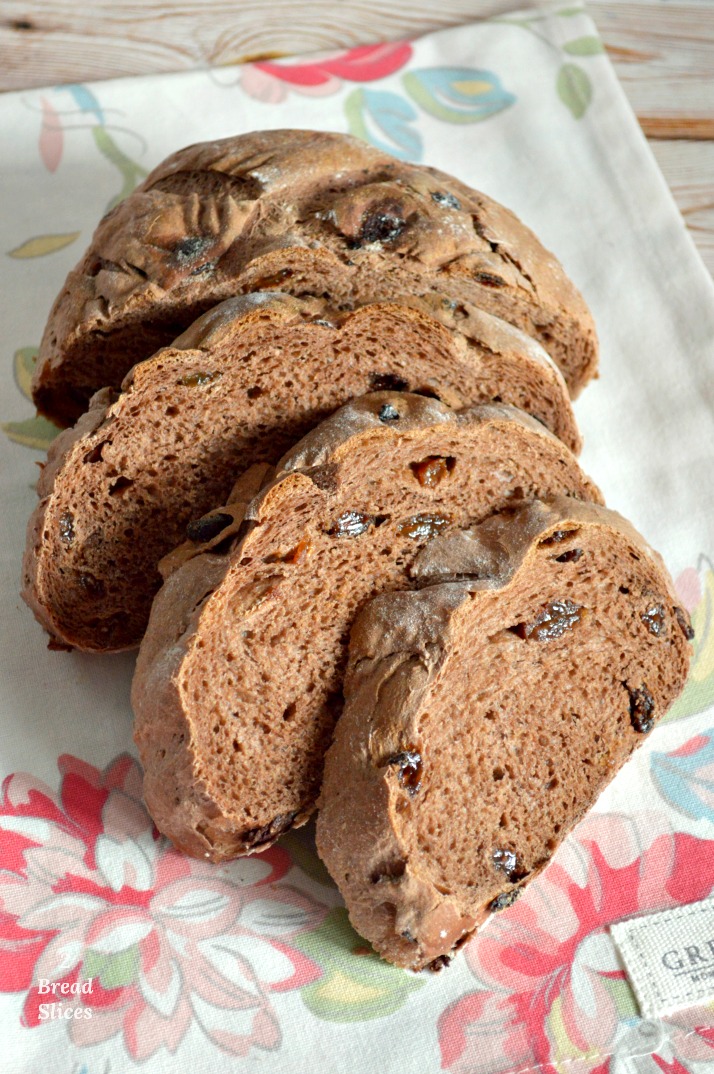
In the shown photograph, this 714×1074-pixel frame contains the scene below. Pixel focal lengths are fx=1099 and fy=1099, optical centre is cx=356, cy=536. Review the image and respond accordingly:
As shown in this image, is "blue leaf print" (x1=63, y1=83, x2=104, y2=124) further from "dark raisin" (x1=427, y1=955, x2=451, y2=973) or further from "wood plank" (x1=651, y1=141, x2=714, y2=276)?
"dark raisin" (x1=427, y1=955, x2=451, y2=973)

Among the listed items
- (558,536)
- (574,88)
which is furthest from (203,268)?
(574,88)

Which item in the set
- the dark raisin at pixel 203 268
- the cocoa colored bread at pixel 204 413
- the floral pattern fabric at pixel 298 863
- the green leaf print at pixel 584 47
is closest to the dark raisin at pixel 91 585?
the cocoa colored bread at pixel 204 413

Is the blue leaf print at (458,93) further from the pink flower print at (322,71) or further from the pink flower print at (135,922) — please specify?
the pink flower print at (135,922)

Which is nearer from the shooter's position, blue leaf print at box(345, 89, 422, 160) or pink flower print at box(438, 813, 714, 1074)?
pink flower print at box(438, 813, 714, 1074)

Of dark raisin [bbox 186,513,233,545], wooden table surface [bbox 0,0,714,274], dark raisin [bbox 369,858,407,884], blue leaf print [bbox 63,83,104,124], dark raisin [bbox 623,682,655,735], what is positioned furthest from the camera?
wooden table surface [bbox 0,0,714,274]

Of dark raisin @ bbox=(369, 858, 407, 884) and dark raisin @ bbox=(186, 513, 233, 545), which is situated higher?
dark raisin @ bbox=(186, 513, 233, 545)

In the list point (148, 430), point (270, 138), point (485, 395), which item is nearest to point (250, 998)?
point (148, 430)

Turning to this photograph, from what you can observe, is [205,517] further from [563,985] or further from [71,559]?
[563,985]

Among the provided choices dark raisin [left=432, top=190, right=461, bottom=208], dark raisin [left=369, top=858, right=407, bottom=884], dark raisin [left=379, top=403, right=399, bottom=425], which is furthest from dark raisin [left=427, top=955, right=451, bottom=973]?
dark raisin [left=432, top=190, right=461, bottom=208]
